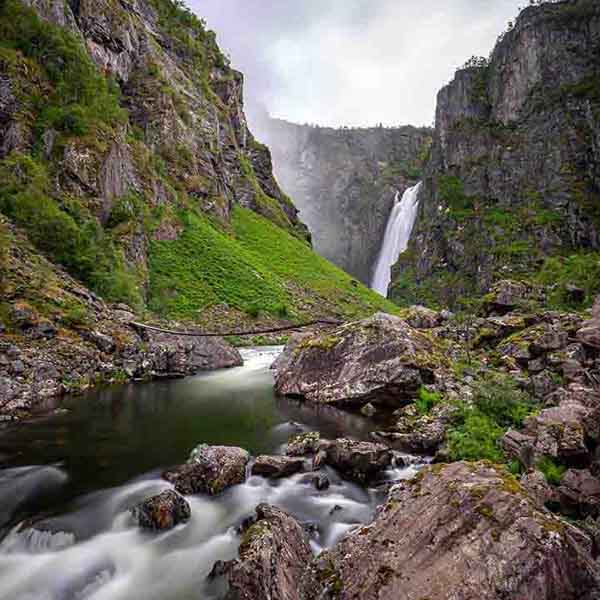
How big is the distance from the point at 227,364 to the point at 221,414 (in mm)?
9110

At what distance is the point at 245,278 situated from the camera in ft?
129

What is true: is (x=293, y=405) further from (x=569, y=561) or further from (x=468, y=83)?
(x=468, y=83)

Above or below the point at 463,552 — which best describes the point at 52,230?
above

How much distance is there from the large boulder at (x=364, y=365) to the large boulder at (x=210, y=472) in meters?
6.27

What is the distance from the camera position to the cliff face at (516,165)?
65125 mm

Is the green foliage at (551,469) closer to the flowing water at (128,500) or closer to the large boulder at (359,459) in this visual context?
the flowing water at (128,500)

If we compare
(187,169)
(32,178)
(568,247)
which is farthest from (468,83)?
(32,178)

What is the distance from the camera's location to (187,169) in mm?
49375

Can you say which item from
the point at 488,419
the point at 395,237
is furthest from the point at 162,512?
the point at 395,237

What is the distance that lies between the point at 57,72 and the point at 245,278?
20772mm

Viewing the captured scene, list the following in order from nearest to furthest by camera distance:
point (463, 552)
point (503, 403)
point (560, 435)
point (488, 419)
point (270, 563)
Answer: point (463, 552)
point (270, 563)
point (560, 435)
point (488, 419)
point (503, 403)

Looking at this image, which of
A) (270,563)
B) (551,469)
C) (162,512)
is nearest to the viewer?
(270,563)

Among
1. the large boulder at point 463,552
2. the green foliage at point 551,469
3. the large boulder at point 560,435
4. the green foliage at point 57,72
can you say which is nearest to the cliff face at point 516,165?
the green foliage at point 57,72

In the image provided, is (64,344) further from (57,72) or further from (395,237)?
(395,237)
